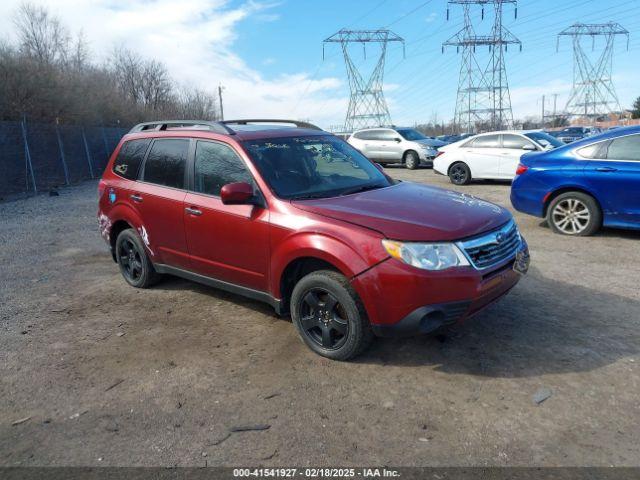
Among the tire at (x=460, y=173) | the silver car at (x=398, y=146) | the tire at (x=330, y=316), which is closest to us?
the tire at (x=330, y=316)

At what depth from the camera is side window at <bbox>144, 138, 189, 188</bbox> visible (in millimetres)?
4789

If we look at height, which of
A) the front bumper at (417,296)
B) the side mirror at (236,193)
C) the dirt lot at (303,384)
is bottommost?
the dirt lot at (303,384)

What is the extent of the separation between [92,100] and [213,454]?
2754 centimetres

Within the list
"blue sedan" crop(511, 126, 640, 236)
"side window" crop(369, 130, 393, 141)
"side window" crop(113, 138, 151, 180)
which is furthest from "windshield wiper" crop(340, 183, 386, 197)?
"side window" crop(369, 130, 393, 141)

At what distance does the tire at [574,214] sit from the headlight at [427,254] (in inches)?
184

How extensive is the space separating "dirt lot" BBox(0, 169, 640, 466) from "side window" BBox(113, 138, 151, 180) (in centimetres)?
137

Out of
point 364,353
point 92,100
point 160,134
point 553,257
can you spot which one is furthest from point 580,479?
point 92,100

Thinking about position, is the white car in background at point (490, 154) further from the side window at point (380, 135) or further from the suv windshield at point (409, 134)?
the side window at point (380, 135)

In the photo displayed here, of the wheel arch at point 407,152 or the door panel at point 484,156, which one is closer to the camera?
the door panel at point 484,156

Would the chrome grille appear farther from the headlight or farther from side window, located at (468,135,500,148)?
side window, located at (468,135,500,148)

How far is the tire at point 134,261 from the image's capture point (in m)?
5.36

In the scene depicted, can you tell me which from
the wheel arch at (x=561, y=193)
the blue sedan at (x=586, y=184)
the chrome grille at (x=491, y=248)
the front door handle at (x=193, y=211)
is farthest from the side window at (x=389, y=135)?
the chrome grille at (x=491, y=248)

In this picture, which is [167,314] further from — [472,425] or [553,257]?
[553,257]

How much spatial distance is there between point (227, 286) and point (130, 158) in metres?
2.16
